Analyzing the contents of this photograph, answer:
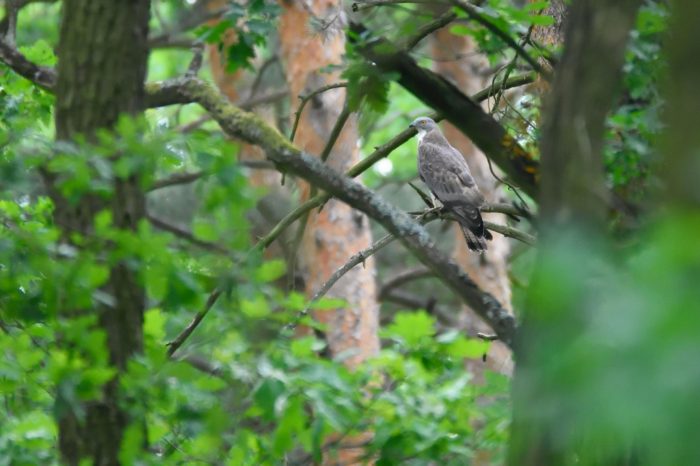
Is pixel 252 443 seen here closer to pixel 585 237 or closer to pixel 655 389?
pixel 585 237

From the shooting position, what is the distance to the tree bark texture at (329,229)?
870 centimetres

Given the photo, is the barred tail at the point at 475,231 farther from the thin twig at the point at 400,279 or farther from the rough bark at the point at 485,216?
the thin twig at the point at 400,279

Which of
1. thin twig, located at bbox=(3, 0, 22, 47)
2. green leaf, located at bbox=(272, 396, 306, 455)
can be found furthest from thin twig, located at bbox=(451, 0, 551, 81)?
thin twig, located at bbox=(3, 0, 22, 47)

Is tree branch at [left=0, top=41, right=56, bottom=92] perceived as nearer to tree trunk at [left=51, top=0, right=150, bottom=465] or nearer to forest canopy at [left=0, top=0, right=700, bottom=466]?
forest canopy at [left=0, top=0, right=700, bottom=466]

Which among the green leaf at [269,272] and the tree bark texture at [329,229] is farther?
the tree bark texture at [329,229]

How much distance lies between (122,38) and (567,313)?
7.34ft

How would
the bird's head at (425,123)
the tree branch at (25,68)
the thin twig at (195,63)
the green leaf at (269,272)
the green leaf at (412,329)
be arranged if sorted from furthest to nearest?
the bird's head at (425,123) < the tree branch at (25,68) < the thin twig at (195,63) < the green leaf at (412,329) < the green leaf at (269,272)

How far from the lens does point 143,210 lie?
320 centimetres

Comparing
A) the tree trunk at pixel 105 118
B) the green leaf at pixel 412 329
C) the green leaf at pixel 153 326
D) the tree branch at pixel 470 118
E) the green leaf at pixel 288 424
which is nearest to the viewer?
the tree branch at pixel 470 118

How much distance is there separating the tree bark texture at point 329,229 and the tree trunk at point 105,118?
210 inches

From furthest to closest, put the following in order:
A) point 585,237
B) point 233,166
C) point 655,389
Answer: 1. point 233,166
2. point 585,237
3. point 655,389

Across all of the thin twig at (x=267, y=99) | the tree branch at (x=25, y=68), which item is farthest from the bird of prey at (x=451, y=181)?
the thin twig at (x=267, y=99)

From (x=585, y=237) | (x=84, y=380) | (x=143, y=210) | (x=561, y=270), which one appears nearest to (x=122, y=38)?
(x=143, y=210)

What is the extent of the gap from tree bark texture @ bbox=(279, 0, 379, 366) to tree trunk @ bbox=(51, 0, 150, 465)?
534 cm
